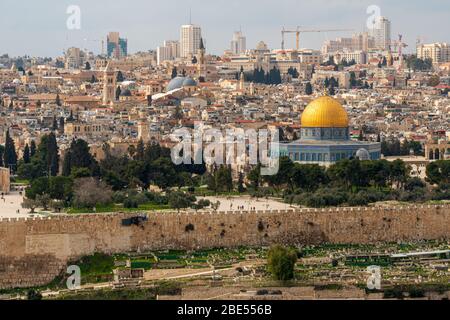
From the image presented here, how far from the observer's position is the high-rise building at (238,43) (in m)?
144

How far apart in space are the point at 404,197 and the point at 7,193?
9.74 m

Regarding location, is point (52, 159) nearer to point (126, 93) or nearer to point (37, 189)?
point (37, 189)

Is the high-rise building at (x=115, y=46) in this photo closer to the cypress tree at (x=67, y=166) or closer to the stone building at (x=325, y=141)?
the stone building at (x=325, y=141)

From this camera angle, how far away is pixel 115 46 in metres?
136

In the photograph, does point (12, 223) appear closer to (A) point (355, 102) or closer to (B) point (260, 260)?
(B) point (260, 260)

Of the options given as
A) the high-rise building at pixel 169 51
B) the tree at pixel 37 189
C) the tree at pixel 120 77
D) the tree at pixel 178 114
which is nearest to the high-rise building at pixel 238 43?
the high-rise building at pixel 169 51

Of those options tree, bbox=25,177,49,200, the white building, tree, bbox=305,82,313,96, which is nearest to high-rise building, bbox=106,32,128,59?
the white building

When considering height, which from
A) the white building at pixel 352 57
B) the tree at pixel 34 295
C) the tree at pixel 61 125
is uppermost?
the white building at pixel 352 57

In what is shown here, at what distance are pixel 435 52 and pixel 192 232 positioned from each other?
103 m

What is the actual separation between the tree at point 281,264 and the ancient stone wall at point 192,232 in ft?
13.3

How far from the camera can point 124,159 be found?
4641 centimetres

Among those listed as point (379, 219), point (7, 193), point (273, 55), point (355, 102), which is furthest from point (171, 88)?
point (379, 219)

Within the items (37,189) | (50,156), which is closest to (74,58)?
(50,156)

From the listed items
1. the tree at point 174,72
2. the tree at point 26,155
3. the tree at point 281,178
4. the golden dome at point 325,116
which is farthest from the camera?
the tree at point 174,72
